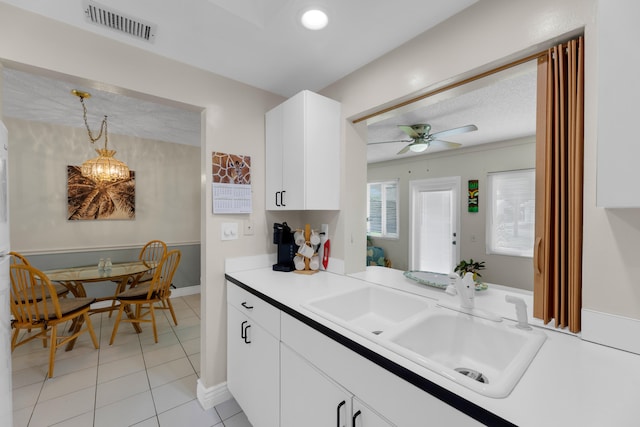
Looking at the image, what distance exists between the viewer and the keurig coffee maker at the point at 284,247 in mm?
1996

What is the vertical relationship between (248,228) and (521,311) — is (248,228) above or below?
above

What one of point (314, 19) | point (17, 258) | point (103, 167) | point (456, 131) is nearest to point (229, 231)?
point (314, 19)

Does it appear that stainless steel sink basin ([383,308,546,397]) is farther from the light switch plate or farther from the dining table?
the dining table

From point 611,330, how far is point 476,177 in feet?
12.6

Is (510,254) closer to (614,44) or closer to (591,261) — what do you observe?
(591,261)

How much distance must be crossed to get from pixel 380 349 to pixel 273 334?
71cm

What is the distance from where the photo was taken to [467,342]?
1.12 metres

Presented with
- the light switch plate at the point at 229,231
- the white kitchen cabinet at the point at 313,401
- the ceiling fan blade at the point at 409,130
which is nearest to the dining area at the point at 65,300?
the light switch plate at the point at 229,231

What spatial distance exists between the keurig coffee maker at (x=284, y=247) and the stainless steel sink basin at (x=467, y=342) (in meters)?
1.10

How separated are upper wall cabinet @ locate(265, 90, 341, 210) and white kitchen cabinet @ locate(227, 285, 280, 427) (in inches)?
27.1

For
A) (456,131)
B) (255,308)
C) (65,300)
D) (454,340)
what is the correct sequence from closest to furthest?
(454,340)
(255,308)
(65,300)
(456,131)

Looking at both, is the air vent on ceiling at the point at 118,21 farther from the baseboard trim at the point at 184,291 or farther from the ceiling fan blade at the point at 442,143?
the baseboard trim at the point at 184,291

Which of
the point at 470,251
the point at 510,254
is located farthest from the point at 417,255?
the point at 510,254

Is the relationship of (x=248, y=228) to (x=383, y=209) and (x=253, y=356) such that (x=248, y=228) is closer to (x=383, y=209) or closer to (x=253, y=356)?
(x=253, y=356)
